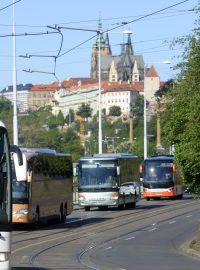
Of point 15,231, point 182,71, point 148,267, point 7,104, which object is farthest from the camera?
point 7,104

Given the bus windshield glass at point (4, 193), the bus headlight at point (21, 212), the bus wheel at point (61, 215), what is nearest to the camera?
the bus windshield glass at point (4, 193)

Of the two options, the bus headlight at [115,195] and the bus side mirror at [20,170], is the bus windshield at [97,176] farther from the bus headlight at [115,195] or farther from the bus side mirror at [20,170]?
the bus side mirror at [20,170]

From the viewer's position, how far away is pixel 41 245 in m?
29.0

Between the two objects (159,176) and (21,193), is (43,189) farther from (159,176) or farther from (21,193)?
(159,176)

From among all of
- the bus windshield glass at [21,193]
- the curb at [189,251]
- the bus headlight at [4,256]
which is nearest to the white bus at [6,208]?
the bus headlight at [4,256]

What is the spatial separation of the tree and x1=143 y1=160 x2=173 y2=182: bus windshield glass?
1565 inches

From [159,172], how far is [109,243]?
124 feet

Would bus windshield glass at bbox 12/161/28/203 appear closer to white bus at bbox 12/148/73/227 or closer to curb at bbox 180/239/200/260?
white bus at bbox 12/148/73/227

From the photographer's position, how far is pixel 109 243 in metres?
30.4

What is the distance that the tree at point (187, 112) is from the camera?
25.8m

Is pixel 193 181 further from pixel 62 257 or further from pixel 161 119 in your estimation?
pixel 62 257

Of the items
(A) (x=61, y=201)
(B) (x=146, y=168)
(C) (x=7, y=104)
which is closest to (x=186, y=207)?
(B) (x=146, y=168)

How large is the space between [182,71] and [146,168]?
41759 mm

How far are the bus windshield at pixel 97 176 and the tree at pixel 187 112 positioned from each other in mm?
21401
